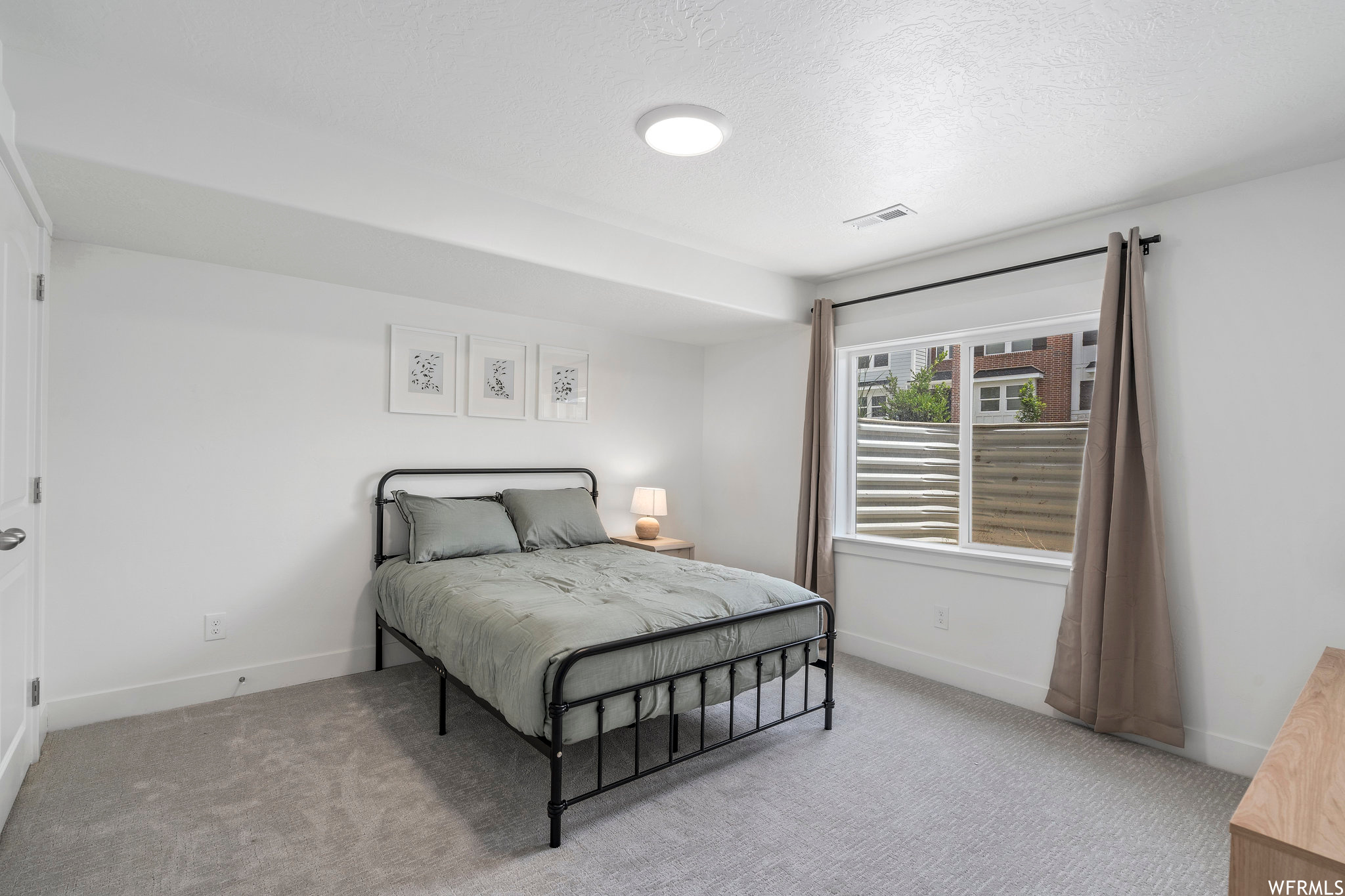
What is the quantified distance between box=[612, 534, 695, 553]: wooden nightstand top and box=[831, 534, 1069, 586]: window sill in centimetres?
103

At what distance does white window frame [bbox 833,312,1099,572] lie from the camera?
11.0 ft

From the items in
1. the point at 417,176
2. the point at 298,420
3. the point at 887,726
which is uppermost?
the point at 417,176

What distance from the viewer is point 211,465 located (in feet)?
10.6

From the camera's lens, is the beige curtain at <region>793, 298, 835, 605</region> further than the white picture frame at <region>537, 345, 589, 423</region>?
No

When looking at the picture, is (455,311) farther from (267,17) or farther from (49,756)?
(49,756)

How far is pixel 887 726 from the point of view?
302cm

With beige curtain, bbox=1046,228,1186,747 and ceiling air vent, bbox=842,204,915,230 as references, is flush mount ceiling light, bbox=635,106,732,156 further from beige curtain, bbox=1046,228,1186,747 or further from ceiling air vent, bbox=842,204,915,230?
beige curtain, bbox=1046,228,1186,747

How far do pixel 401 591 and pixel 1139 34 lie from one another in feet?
11.6

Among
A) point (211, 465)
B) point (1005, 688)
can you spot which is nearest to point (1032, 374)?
point (1005, 688)

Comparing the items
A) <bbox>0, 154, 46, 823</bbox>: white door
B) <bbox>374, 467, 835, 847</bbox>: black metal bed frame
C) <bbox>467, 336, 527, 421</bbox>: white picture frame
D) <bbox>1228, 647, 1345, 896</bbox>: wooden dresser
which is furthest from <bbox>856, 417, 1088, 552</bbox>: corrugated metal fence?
<bbox>0, 154, 46, 823</bbox>: white door

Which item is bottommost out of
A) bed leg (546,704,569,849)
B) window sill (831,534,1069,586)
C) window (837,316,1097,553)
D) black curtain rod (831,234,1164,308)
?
bed leg (546,704,569,849)

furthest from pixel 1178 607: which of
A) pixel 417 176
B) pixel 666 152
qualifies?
pixel 417 176

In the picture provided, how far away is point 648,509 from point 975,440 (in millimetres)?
2153

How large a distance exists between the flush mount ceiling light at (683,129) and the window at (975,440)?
2.03 m
